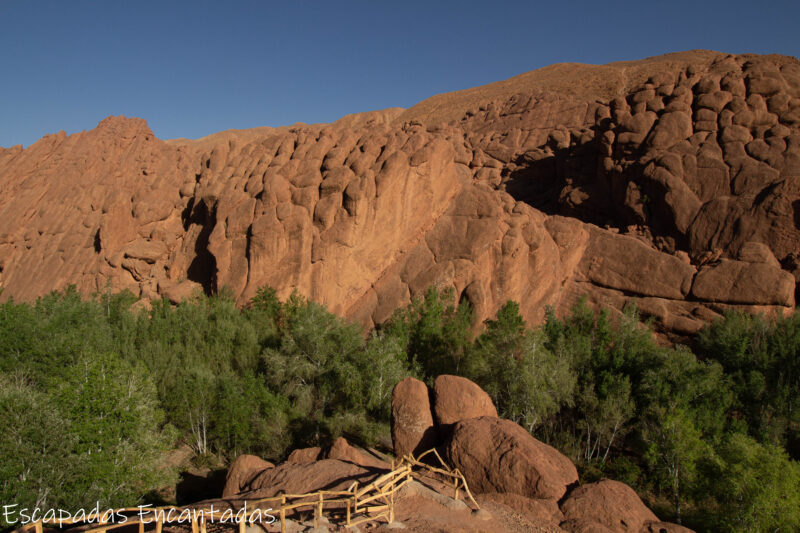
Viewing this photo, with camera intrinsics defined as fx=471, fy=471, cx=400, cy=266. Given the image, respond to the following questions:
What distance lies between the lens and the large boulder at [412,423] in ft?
61.7

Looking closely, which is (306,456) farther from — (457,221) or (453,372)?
(457,221)

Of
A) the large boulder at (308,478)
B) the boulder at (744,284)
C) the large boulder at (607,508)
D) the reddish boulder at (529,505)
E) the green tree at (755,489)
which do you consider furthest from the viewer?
the boulder at (744,284)

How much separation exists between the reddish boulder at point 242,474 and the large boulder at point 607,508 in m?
11.5

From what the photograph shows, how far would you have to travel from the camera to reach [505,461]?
15.5m

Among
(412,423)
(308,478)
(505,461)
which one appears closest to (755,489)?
(505,461)

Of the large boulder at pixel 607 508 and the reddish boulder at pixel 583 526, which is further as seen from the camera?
the large boulder at pixel 607 508

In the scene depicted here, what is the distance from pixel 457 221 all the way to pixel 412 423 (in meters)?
23.2

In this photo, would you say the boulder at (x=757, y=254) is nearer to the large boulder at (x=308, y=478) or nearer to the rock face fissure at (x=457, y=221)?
the rock face fissure at (x=457, y=221)

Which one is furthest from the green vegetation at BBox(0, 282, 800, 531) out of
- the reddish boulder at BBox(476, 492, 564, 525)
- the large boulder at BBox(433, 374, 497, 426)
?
the reddish boulder at BBox(476, 492, 564, 525)

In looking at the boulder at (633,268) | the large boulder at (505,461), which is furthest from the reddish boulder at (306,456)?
the boulder at (633,268)

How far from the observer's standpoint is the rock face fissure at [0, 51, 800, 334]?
35656mm

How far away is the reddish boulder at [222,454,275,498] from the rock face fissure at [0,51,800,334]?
17149mm

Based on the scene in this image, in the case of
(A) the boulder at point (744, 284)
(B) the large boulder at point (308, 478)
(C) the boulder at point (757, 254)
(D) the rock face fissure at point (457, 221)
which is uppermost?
(D) the rock face fissure at point (457, 221)

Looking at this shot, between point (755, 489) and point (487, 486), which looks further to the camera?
point (755, 489)
